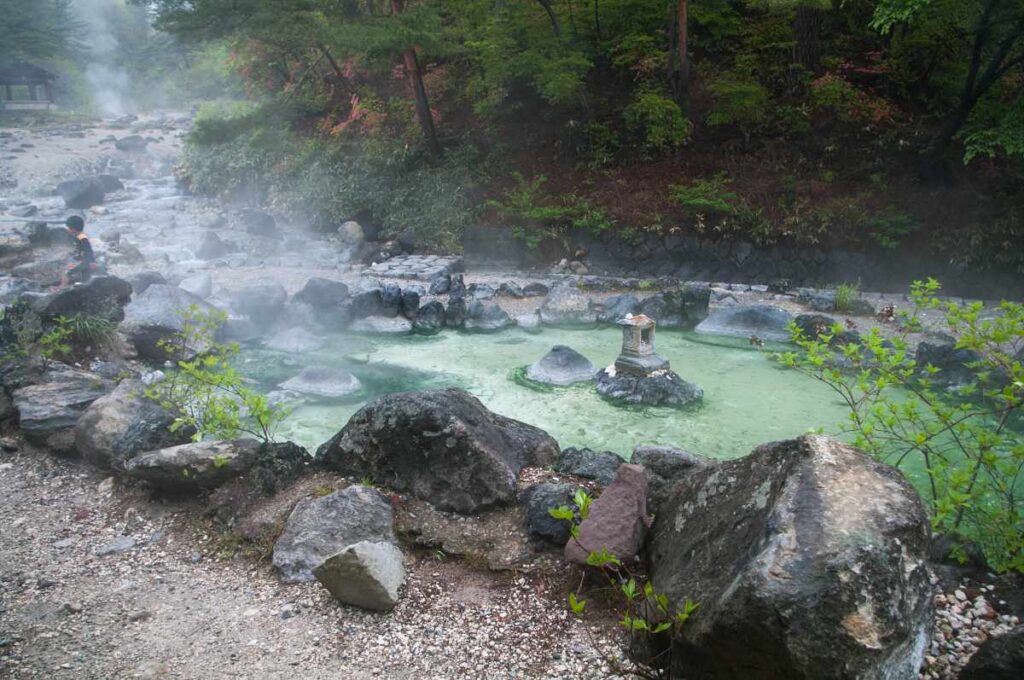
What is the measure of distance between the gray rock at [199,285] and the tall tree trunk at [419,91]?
7172mm

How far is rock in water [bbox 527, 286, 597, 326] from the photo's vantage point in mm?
12281

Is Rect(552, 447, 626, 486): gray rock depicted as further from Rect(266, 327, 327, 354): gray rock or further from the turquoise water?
Rect(266, 327, 327, 354): gray rock

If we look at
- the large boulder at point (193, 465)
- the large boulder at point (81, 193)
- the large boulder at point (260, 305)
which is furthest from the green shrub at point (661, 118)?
the large boulder at point (81, 193)

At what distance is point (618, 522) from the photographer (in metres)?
3.71

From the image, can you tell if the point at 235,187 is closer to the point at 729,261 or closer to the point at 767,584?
the point at 729,261

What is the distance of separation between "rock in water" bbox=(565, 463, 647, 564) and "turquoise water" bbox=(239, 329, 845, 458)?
11.2ft

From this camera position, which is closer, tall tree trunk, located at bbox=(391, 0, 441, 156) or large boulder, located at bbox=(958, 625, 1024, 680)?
large boulder, located at bbox=(958, 625, 1024, 680)

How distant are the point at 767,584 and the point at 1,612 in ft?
13.0

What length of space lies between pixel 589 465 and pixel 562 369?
4.37m

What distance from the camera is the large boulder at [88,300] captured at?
9008 millimetres

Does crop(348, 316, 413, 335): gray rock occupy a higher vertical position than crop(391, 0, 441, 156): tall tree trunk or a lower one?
lower

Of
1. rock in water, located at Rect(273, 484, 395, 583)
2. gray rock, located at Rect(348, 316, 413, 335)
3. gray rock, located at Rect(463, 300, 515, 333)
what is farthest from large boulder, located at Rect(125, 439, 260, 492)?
gray rock, located at Rect(463, 300, 515, 333)

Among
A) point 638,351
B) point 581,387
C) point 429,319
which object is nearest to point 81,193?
point 429,319

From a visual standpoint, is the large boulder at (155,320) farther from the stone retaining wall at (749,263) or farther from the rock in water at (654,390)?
the stone retaining wall at (749,263)
